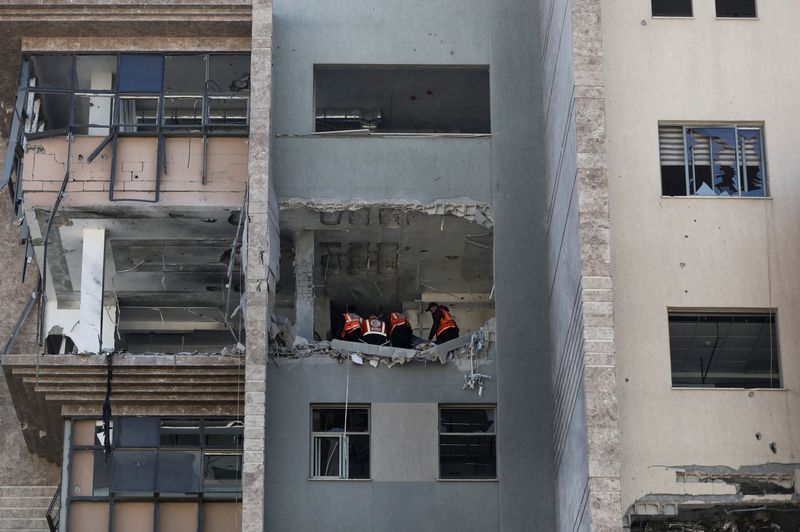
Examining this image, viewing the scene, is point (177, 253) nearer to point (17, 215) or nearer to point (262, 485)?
point (17, 215)

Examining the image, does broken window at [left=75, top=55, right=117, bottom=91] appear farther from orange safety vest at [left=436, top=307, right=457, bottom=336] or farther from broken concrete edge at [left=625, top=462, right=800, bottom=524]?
broken concrete edge at [left=625, top=462, right=800, bottom=524]

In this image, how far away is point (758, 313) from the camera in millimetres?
23234

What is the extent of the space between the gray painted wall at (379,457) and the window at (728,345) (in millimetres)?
3470

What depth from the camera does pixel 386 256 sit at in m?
29.6

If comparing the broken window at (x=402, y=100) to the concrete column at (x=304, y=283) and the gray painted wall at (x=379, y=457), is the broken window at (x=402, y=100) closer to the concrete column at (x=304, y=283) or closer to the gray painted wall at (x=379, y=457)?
the concrete column at (x=304, y=283)

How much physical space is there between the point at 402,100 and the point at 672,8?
24.1 feet

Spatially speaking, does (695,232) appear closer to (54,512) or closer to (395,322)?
(395,322)

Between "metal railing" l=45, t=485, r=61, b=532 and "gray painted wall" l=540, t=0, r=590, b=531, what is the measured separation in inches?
398

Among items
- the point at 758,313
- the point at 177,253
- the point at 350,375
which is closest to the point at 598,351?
the point at 758,313

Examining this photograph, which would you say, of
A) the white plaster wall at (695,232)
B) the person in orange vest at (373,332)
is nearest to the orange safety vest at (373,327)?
the person in orange vest at (373,332)

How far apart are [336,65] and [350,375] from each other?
6.07 meters

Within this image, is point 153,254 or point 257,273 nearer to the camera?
point 257,273

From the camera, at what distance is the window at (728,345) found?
23.2 m

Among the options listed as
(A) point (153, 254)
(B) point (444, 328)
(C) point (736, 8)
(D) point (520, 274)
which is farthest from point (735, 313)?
(A) point (153, 254)
